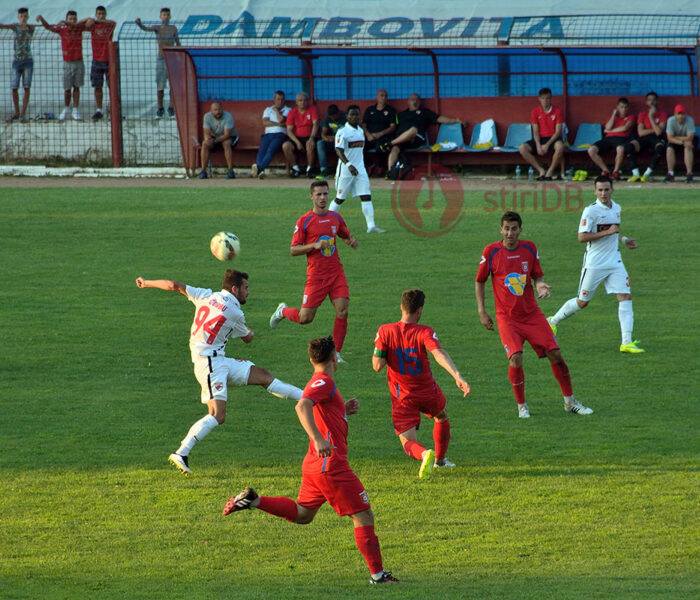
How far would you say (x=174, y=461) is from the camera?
839 cm

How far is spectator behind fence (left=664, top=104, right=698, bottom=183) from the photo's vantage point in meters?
22.1

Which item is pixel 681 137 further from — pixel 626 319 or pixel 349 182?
pixel 626 319

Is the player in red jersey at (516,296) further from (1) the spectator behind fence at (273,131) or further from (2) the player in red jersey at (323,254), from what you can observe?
(1) the spectator behind fence at (273,131)

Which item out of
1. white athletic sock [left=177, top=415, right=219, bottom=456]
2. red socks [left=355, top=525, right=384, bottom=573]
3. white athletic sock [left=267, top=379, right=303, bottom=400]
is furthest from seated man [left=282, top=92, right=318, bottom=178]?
red socks [left=355, top=525, right=384, bottom=573]

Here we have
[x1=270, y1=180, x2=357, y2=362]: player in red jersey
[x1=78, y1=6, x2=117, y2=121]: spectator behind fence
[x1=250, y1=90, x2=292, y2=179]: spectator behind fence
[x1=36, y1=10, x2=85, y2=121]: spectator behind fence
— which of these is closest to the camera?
[x1=270, y1=180, x2=357, y2=362]: player in red jersey

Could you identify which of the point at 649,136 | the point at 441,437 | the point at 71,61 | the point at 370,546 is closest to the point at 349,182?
the point at 649,136

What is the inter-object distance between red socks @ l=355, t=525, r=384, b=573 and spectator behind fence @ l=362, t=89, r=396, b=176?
17.5 metres

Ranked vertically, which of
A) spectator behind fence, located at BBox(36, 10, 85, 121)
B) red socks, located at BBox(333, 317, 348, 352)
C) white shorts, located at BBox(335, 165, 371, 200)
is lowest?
red socks, located at BBox(333, 317, 348, 352)

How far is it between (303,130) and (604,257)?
41.5ft

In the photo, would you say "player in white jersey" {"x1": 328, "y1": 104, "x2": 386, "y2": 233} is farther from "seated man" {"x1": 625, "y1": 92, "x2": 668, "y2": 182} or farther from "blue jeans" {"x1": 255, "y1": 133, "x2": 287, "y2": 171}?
"seated man" {"x1": 625, "y1": 92, "x2": 668, "y2": 182}

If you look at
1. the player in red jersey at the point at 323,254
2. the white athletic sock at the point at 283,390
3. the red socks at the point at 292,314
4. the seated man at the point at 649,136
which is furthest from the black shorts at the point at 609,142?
the white athletic sock at the point at 283,390

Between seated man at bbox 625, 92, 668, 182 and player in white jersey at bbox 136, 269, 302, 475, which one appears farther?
seated man at bbox 625, 92, 668, 182

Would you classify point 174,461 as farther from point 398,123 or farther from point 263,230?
point 398,123

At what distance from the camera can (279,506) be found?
648 cm
